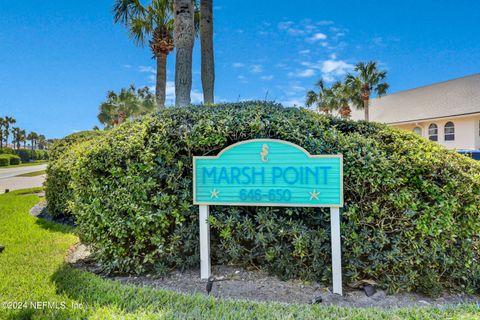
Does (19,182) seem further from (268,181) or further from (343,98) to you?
(343,98)

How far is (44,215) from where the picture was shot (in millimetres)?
7254

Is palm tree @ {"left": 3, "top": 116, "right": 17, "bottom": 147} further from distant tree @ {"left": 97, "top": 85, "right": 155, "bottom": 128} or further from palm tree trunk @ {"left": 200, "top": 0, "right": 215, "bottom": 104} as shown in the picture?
palm tree trunk @ {"left": 200, "top": 0, "right": 215, "bottom": 104}

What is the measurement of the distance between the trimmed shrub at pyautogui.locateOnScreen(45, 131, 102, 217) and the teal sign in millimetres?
3536

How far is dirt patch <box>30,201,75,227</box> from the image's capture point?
6.51 meters

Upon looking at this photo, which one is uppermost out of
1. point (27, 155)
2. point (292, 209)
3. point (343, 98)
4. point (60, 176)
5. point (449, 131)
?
point (343, 98)

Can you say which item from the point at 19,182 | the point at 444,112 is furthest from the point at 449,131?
the point at 19,182

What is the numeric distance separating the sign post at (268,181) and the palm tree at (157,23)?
8.75m

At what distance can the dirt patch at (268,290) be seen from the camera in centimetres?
307


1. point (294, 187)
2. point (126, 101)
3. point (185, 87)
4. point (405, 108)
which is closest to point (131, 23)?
point (185, 87)

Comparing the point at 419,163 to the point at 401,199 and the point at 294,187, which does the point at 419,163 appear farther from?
the point at 294,187

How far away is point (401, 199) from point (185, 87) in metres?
5.01

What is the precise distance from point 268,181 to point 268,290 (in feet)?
3.80

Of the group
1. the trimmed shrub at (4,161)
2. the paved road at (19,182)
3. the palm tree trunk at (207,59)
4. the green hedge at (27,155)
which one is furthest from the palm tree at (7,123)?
the palm tree trunk at (207,59)

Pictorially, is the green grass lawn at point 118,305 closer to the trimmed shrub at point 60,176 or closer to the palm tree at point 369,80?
the trimmed shrub at point 60,176
